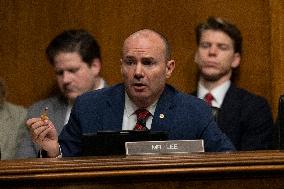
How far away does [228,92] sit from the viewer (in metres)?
3.96

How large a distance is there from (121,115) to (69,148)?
263mm

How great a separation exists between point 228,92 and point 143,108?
3.41 ft

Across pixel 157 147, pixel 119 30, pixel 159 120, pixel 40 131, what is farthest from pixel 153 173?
pixel 119 30

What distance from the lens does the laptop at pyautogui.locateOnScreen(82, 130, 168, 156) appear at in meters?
2.47

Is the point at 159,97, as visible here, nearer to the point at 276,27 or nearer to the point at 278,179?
the point at 278,179

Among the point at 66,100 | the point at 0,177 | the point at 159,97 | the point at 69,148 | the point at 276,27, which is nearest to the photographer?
the point at 0,177

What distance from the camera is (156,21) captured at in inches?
174

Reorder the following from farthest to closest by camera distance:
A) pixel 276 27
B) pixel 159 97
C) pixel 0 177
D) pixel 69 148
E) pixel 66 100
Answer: pixel 276 27
pixel 66 100
pixel 159 97
pixel 69 148
pixel 0 177

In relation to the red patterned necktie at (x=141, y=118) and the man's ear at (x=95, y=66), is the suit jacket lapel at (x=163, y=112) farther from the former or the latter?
the man's ear at (x=95, y=66)


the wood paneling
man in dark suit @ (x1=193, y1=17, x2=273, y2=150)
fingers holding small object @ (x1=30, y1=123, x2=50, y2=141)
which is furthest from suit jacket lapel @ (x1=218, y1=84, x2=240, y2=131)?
fingers holding small object @ (x1=30, y1=123, x2=50, y2=141)

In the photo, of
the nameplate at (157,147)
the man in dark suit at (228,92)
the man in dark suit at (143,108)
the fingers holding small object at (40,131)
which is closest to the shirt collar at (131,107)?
the man in dark suit at (143,108)

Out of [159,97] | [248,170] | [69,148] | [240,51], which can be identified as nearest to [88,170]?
[248,170]

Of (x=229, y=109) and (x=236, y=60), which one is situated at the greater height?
(x=236, y=60)

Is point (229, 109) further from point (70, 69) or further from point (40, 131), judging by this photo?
point (40, 131)
